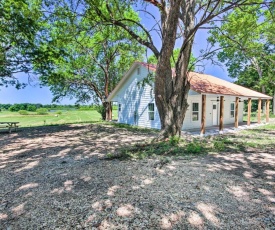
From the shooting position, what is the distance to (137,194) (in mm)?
3266

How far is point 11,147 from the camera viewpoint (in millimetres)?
7266

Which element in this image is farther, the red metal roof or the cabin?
the cabin

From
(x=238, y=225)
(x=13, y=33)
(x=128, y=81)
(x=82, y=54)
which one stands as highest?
(x=82, y=54)

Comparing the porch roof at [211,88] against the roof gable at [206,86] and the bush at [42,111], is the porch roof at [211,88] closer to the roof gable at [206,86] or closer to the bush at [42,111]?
the roof gable at [206,86]

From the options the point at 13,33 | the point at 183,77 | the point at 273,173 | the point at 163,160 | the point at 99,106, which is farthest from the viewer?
the point at 99,106

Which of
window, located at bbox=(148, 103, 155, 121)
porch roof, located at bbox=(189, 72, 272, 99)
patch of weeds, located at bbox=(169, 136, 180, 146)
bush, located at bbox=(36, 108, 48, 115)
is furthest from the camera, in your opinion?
bush, located at bbox=(36, 108, 48, 115)

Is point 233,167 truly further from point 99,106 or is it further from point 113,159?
point 99,106

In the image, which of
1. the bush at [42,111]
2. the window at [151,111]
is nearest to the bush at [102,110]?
the window at [151,111]

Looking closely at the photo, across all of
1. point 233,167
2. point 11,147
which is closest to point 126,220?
point 233,167

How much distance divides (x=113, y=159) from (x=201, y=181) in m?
2.54

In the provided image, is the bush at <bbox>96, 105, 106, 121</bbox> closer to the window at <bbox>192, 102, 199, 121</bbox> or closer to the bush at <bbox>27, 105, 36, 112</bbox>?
the window at <bbox>192, 102, 199, 121</bbox>

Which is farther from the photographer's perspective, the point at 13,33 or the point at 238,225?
the point at 13,33

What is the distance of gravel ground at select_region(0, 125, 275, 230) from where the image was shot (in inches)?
100

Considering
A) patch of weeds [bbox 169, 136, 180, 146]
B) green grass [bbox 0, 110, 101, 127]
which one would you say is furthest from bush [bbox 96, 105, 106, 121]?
patch of weeds [bbox 169, 136, 180, 146]
